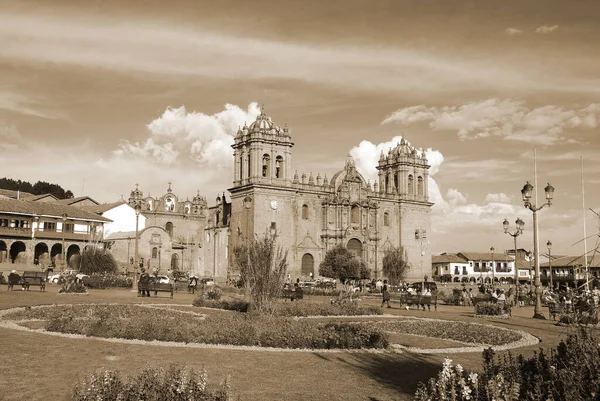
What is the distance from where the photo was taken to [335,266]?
61.6 meters

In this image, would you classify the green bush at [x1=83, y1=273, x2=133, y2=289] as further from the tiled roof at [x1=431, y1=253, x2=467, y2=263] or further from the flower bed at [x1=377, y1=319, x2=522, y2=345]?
the tiled roof at [x1=431, y1=253, x2=467, y2=263]

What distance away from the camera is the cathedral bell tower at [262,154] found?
205ft

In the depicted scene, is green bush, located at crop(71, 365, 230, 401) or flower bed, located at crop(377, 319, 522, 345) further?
flower bed, located at crop(377, 319, 522, 345)

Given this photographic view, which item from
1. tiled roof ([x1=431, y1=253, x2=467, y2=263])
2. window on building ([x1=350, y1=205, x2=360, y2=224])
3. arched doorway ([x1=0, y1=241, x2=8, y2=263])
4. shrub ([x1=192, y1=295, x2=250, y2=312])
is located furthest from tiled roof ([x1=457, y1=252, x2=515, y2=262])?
shrub ([x1=192, y1=295, x2=250, y2=312])

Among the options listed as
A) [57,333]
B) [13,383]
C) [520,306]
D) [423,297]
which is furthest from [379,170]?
[13,383]

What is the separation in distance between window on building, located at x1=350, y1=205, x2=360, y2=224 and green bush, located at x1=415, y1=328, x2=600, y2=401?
61587 mm

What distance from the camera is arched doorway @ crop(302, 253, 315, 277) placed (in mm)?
65213

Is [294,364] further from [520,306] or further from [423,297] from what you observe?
[520,306]

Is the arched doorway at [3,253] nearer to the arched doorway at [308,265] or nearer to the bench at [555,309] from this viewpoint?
the arched doorway at [308,265]

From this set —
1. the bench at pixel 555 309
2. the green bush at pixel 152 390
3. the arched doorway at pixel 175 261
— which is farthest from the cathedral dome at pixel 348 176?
the green bush at pixel 152 390

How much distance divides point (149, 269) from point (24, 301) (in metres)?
41.3

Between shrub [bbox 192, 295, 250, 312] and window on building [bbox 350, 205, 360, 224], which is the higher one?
window on building [bbox 350, 205, 360, 224]

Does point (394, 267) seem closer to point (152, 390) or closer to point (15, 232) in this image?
point (15, 232)

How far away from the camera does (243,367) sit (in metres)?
10.7
